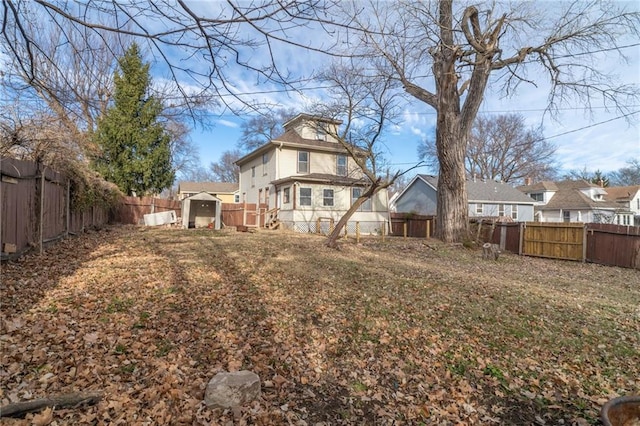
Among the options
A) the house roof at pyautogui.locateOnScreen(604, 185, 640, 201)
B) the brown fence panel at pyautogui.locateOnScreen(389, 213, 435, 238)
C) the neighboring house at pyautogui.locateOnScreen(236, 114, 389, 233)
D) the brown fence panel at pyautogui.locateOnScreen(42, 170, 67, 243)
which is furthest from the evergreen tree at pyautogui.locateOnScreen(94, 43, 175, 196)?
the house roof at pyautogui.locateOnScreen(604, 185, 640, 201)

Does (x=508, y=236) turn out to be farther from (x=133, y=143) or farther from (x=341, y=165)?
(x=133, y=143)

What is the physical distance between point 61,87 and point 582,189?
46.5m

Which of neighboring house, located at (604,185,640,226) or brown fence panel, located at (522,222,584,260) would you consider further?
neighboring house, located at (604,185,640,226)

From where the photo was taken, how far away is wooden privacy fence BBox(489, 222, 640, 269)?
1086 cm

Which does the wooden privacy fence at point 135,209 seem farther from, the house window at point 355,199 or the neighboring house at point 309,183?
the house window at point 355,199

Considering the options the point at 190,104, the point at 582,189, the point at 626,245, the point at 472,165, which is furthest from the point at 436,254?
the point at 582,189

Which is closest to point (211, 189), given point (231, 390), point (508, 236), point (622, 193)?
point (508, 236)

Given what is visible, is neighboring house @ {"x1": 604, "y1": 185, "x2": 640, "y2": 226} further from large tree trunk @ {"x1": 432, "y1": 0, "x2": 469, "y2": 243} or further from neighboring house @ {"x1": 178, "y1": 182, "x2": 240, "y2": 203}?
neighboring house @ {"x1": 178, "y1": 182, "x2": 240, "y2": 203}

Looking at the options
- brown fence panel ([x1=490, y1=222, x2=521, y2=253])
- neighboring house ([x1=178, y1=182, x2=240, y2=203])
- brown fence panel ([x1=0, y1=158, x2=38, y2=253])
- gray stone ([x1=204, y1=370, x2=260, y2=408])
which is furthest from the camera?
neighboring house ([x1=178, y1=182, x2=240, y2=203])

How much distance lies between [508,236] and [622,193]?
36.7 m

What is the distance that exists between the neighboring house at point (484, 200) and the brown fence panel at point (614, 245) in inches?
680

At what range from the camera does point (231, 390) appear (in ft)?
9.68

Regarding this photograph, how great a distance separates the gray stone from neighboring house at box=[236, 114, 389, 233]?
15653mm

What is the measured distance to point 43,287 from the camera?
500cm
